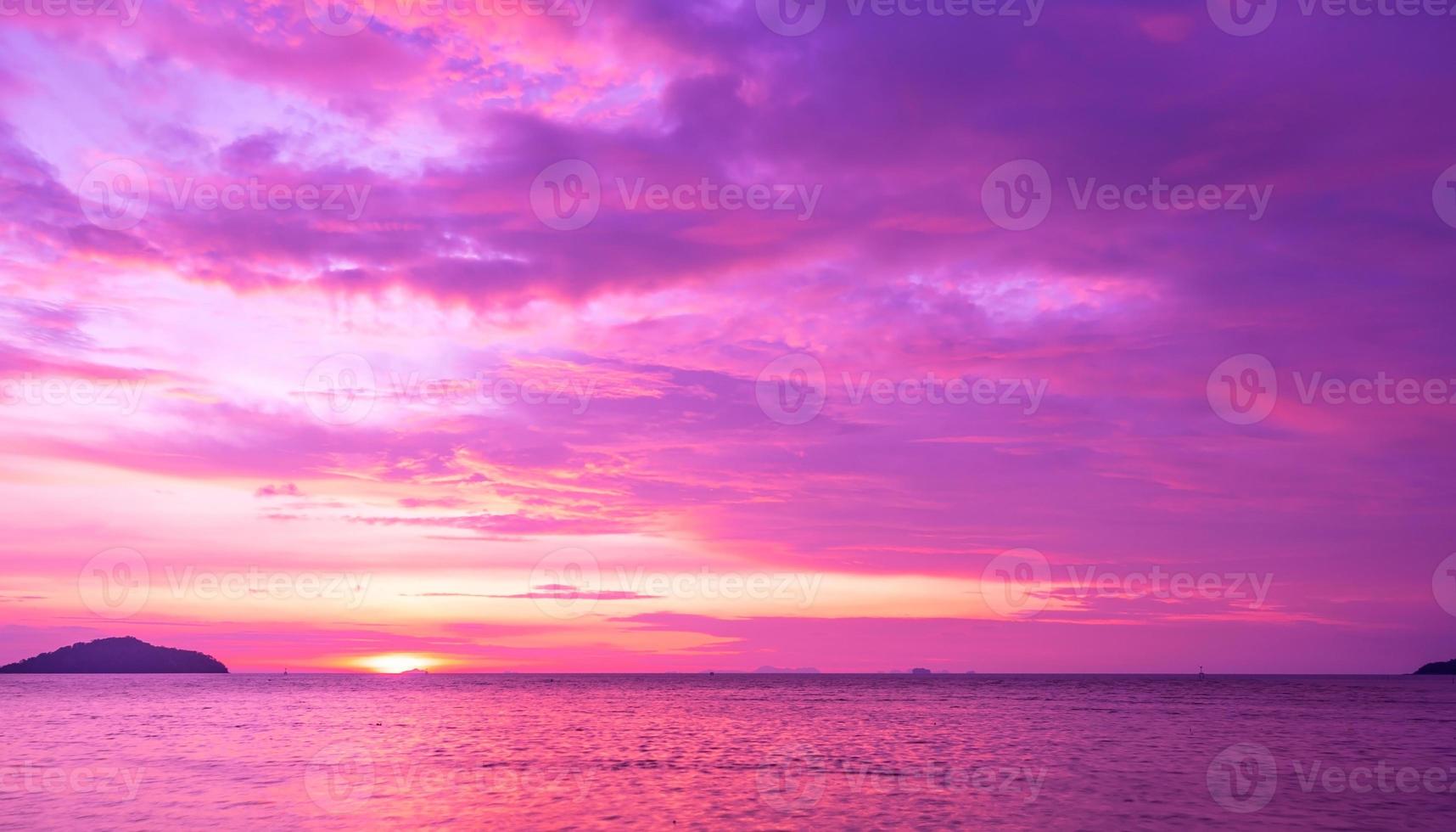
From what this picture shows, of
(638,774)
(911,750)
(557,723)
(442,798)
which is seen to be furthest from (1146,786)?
(557,723)

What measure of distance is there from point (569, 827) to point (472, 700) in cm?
11598

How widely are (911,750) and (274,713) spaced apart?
74.4 metres

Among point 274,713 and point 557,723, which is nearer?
point 557,723

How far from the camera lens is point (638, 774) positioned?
44469 millimetres

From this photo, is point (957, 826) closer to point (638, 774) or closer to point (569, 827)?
point (569, 827)

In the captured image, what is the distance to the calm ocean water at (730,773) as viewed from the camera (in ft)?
109

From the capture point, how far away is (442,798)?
37188mm

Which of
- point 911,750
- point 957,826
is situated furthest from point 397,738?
point 957,826

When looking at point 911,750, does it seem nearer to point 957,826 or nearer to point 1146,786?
point 1146,786

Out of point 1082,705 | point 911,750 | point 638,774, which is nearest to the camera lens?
point 638,774

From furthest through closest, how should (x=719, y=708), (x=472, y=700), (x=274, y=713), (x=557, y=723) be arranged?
(x=472, y=700), (x=719, y=708), (x=274, y=713), (x=557, y=723)

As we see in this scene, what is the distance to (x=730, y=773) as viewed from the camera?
44.8 m

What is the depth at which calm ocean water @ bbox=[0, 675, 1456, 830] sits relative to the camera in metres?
33.2

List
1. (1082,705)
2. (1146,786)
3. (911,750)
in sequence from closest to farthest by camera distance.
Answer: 1. (1146,786)
2. (911,750)
3. (1082,705)
